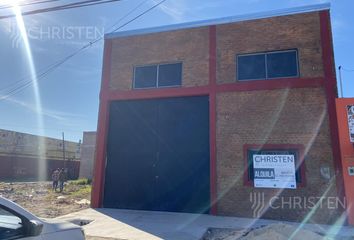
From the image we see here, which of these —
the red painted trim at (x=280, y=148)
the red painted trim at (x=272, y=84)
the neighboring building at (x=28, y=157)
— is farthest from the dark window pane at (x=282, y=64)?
the neighboring building at (x=28, y=157)

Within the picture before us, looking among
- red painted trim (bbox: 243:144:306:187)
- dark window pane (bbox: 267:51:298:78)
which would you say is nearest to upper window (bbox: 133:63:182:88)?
dark window pane (bbox: 267:51:298:78)

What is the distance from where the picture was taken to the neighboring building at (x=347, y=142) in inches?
412

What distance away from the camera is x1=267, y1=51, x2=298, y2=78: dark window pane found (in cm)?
1217

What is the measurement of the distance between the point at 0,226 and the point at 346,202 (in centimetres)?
1071

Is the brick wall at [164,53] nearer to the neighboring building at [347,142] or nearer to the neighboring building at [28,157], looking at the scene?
the neighboring building at [347,142]

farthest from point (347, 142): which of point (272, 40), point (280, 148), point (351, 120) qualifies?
point (272, 40)

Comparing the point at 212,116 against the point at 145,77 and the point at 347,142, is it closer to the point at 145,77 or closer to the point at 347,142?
the point at 145,77

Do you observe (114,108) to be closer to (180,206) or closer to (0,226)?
(180,206)

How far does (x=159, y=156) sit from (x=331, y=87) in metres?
Answer: 7.30

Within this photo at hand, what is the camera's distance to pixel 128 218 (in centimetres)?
1130

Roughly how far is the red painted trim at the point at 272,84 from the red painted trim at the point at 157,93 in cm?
90

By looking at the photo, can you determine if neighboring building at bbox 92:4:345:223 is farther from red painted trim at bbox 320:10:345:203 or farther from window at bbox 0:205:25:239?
window at bbox 0:205:25:239

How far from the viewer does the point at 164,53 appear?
45.8ft

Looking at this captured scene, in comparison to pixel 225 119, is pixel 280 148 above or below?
below
